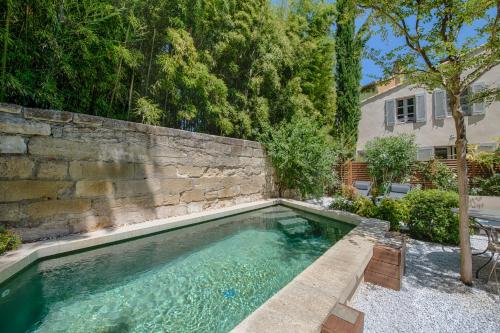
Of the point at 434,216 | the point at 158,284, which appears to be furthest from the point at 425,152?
the point at 158,284

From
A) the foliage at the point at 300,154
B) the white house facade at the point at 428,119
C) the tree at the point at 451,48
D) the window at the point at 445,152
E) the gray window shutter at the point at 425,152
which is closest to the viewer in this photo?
the tree at the point at 451,48

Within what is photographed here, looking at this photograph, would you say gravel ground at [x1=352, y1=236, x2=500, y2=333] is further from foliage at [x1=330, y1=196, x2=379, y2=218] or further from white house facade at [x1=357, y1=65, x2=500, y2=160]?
white house facade at [x1=357, y1=65, x2=500, y2=160]

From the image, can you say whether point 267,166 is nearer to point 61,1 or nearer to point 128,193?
point 128,193

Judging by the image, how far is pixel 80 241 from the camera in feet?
9.99

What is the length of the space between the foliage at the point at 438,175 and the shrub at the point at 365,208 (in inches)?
165

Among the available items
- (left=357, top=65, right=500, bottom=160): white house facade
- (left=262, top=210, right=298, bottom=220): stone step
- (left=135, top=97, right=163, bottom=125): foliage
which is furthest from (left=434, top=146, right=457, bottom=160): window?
(left=135, top=97, right=163, bottom=125): foliage

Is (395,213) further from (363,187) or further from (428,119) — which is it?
(428,119)

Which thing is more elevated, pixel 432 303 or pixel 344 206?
pixel 344 206

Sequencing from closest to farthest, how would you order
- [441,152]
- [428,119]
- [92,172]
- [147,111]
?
[92,172]
[147,111]
[441,152]
[428,119]

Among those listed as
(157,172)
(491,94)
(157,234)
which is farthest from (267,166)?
(491,94)

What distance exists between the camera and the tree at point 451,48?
2154 mm

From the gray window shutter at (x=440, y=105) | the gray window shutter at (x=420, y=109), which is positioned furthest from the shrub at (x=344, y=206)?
the gray window shutter at (x=440, y=105)

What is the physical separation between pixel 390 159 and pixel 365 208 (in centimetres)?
477

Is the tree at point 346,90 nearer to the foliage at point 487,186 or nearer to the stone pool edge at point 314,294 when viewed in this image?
the foliage at point 487,186
